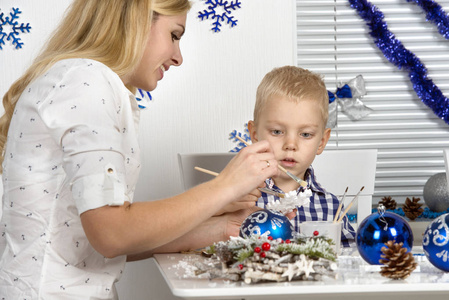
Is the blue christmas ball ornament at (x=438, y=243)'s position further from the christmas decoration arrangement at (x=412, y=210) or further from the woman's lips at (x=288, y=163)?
the christmas decoration arrangement at (x=412, y=210)

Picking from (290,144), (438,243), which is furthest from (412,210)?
(438,243)

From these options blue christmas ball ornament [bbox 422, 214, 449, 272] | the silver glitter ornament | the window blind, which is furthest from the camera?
the window blind

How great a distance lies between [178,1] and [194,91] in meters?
1.33

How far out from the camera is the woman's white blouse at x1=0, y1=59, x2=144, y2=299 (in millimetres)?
1216

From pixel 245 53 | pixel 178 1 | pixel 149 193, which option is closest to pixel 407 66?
pixel 245 53

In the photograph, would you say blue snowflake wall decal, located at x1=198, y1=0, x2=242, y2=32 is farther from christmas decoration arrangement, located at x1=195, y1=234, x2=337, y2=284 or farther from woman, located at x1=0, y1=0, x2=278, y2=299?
christmas decoration arrangement, located at x1=195, y1=234, x2=337, y2=284

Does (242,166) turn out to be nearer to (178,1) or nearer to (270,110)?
(178,1)

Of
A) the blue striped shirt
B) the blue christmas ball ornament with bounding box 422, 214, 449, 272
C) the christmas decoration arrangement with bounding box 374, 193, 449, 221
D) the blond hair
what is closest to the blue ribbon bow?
the christmas decoration arrangement with bounding box 374, 193, 449, 221

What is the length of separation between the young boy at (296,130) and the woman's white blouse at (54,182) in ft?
2.08

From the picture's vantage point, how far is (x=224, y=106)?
2.86 m

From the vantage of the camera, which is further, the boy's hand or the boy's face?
the boy's face

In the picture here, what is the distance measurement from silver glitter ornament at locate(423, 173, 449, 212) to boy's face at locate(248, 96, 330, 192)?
145 centimetres

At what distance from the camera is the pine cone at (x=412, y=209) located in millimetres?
3234

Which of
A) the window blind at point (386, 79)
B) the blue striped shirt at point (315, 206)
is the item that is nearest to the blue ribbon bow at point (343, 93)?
the window blind at point (386, 79)
